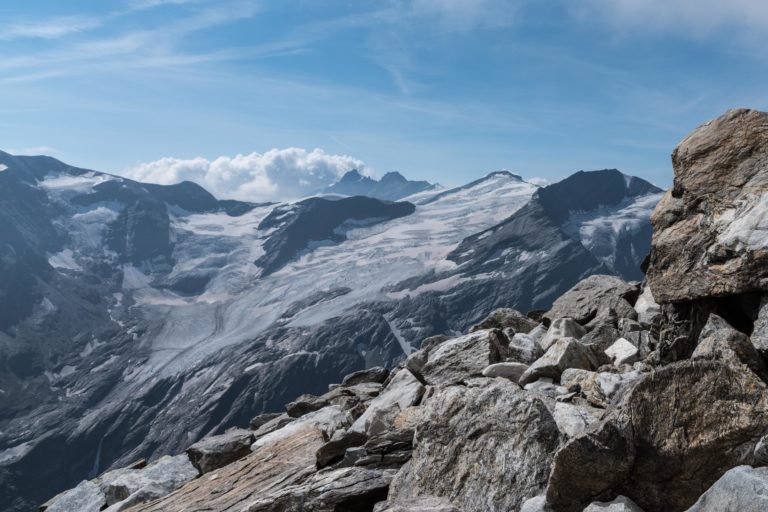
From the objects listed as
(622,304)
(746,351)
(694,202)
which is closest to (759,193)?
(694,202)

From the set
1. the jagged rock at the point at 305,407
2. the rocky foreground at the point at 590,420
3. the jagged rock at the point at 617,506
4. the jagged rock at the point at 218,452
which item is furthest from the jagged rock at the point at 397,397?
the jagged rock at the point at 617,506

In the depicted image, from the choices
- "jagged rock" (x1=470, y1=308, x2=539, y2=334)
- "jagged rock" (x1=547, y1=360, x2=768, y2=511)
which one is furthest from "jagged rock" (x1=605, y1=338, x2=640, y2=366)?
"jagged rock" (x1=470, y1=308, x2=539, y2=334)

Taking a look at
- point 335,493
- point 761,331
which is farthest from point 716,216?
point 335,493

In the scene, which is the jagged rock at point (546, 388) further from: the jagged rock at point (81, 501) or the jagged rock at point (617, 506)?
the jagged rock at point (81, 501)

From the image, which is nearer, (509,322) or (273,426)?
(273,426)

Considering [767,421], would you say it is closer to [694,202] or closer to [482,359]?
[694,202]

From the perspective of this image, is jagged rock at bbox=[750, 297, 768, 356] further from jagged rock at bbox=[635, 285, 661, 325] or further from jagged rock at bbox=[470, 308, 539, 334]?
jagged rock at bbox=[470, 308, 539, 334]

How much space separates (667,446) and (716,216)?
6.96m

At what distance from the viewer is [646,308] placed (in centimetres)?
2273

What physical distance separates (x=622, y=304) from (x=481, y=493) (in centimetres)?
1467

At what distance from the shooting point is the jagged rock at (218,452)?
21203 millimetres

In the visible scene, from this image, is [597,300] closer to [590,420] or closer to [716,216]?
[716,216]

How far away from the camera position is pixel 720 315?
14.4 meters

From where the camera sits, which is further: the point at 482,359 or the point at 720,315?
the point at 482,359
